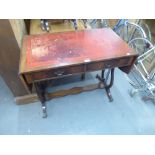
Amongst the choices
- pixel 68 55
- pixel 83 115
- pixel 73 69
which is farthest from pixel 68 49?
pixel 83 115

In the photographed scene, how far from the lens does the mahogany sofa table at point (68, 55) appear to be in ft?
3.80

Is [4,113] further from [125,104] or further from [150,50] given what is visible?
[150,50]

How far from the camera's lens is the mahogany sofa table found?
3.80 ft

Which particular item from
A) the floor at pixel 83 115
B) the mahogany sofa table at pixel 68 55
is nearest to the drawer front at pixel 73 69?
the mahogany sofa table at pixel 68 55

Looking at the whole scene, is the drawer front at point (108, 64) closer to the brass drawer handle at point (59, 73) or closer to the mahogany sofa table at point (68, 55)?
the mahogany sofa table at point (68, 55)

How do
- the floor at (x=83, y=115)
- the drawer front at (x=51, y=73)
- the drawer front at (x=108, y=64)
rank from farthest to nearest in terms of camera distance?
the floor at (x=83, y=115) < the drawer front at (x=108, y=64) < the drawer front at (x=51, y=73)

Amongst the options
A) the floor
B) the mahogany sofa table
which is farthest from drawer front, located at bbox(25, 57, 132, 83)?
the floor

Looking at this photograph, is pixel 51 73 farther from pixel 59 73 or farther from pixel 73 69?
pixel 73 69

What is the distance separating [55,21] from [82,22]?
0.44 m

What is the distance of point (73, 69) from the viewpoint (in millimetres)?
1220

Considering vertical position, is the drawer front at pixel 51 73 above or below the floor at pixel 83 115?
above

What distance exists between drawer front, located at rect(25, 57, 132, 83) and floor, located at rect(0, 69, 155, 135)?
0.65 meters

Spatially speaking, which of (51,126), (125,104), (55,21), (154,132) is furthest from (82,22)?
(154,132)

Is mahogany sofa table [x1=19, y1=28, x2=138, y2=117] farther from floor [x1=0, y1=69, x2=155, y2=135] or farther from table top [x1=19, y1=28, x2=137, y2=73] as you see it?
floor [x1=0, y1=69, x2=155, y2=135]
